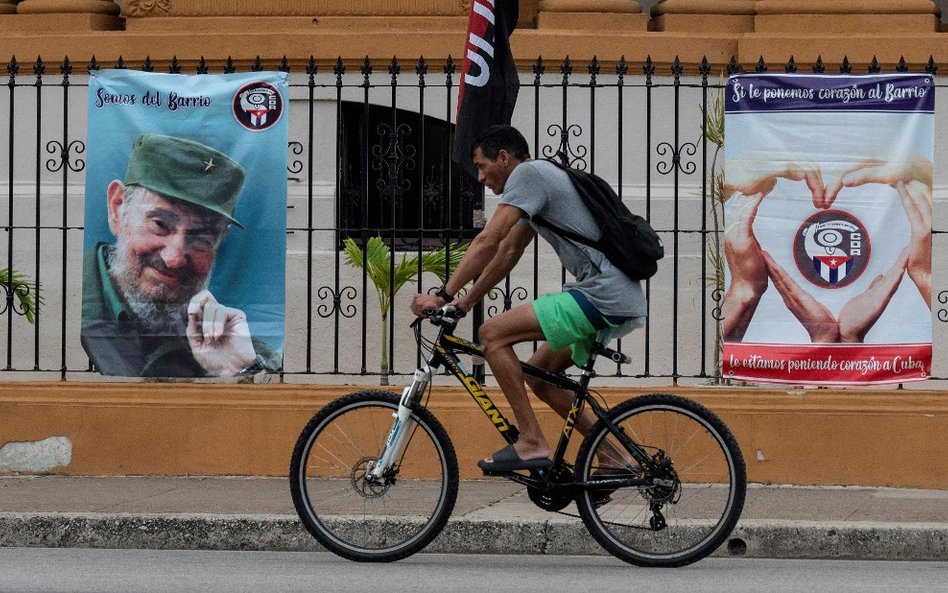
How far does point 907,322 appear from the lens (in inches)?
354

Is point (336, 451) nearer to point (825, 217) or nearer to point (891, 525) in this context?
point (891, 525)

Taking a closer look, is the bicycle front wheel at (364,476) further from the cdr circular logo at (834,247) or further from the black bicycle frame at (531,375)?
the cdr circular logo at (834,247)

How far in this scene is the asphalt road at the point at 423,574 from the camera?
6176 mm

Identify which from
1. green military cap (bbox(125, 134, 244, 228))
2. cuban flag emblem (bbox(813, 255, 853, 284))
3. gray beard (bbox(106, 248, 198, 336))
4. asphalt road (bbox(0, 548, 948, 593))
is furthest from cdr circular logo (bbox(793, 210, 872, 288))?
gray beard (bbox(106, 248, 198, 336))

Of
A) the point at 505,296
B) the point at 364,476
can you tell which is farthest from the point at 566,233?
the point at 505,296

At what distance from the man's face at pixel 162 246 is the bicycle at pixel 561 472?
2.77m

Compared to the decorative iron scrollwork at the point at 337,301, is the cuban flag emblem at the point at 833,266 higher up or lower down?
higher up

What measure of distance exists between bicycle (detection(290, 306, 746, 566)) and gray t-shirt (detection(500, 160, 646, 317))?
242 mm

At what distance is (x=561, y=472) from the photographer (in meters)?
6.63

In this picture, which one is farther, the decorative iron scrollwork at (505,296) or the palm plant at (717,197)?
the palm plant at (717,197)

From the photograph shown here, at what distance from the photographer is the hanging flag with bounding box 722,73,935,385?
8.93 metres

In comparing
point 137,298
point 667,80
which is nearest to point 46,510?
point 137,298

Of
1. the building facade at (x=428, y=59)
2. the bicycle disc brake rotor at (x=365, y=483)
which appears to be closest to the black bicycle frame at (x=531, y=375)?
the bicycle disc brake rotor at (x=365, y=483)

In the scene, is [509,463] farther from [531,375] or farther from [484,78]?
[484,78]
